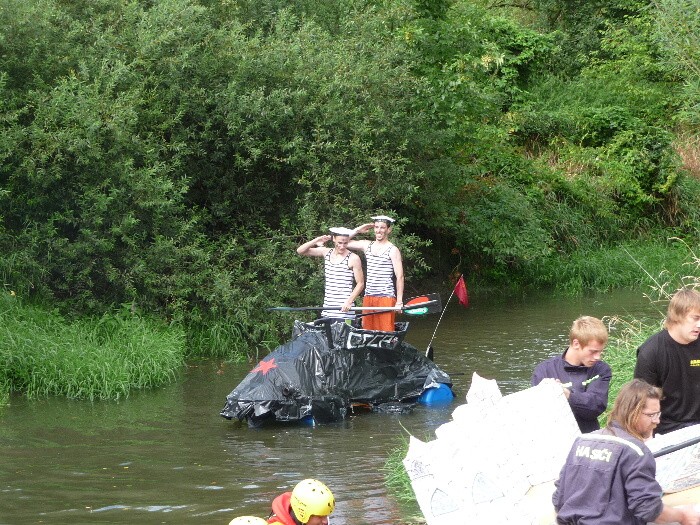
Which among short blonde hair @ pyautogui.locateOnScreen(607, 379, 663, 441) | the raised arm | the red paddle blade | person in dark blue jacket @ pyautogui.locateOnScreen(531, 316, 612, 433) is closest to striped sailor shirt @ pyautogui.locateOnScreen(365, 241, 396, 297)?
the red paddle blade

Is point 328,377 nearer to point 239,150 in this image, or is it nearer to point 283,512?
Answer: point 283,512

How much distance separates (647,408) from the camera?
4.65 metres

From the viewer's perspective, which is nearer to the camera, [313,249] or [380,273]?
[380,273]

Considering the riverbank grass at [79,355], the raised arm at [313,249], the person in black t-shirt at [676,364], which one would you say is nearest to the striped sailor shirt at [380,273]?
the raised arm at [313,249]

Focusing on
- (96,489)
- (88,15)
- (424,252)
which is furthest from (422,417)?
(424,252)

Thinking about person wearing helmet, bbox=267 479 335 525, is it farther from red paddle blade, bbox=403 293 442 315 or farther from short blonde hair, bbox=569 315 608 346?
red paddle blade, bbox=403 293 442 315

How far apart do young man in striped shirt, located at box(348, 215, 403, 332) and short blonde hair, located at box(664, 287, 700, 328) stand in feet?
19.2

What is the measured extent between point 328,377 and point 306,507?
4931 millimetres

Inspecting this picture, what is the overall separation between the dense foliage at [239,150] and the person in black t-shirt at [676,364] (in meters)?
8.81

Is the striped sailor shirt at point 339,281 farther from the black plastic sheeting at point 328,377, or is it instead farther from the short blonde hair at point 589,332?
the short blonde hair at point 589,332

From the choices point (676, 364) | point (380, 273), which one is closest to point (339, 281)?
point (380, 273)

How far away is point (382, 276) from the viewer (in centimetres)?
1148

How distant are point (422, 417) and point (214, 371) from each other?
363 cm

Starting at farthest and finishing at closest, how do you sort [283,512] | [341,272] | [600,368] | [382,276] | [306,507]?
1. [382,276]
2. [341,272]
3. [600,368]
4. [283,512]
5. [306,507]
